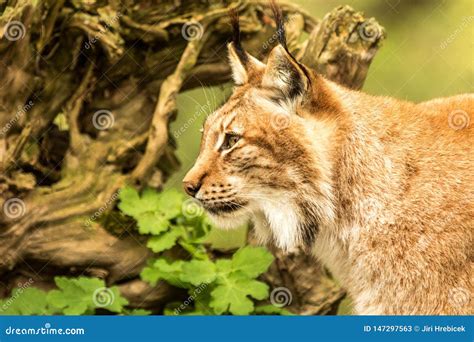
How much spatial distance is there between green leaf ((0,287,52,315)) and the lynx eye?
187 cm

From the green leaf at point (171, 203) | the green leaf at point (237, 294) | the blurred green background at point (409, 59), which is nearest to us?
the green leaf at point (237, 294)

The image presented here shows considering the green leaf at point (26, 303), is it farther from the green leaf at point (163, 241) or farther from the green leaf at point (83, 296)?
the green leaf at point (163, 241)

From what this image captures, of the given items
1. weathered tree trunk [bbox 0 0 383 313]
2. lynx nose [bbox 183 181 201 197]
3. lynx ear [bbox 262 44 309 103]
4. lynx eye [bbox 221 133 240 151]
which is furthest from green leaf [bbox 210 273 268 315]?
lynx ear [bbox 262 44 309 103]

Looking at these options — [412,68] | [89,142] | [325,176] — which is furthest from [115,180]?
[412,68]

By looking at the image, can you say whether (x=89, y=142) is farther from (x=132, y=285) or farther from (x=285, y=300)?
(x=285, y=300)

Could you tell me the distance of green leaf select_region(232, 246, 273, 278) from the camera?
5633 mm

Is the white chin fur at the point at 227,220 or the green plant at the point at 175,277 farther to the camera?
the green plant at the point at 175,277

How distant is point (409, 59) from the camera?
22.1ft

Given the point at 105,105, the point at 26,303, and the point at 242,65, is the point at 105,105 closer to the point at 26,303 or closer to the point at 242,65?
the point at 26,303

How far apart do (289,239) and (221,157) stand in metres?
0.59

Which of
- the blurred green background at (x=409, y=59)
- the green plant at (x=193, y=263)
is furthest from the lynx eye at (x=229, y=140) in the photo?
the blurred green background at (x=409, y=59)

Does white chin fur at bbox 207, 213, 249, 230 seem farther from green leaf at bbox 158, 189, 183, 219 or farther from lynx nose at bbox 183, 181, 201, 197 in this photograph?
green leaf at bbox 158, 189, 183, 219

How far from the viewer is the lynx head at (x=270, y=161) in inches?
173

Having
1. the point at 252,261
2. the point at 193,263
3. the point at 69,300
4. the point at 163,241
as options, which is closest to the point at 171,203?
the point at 163,241
